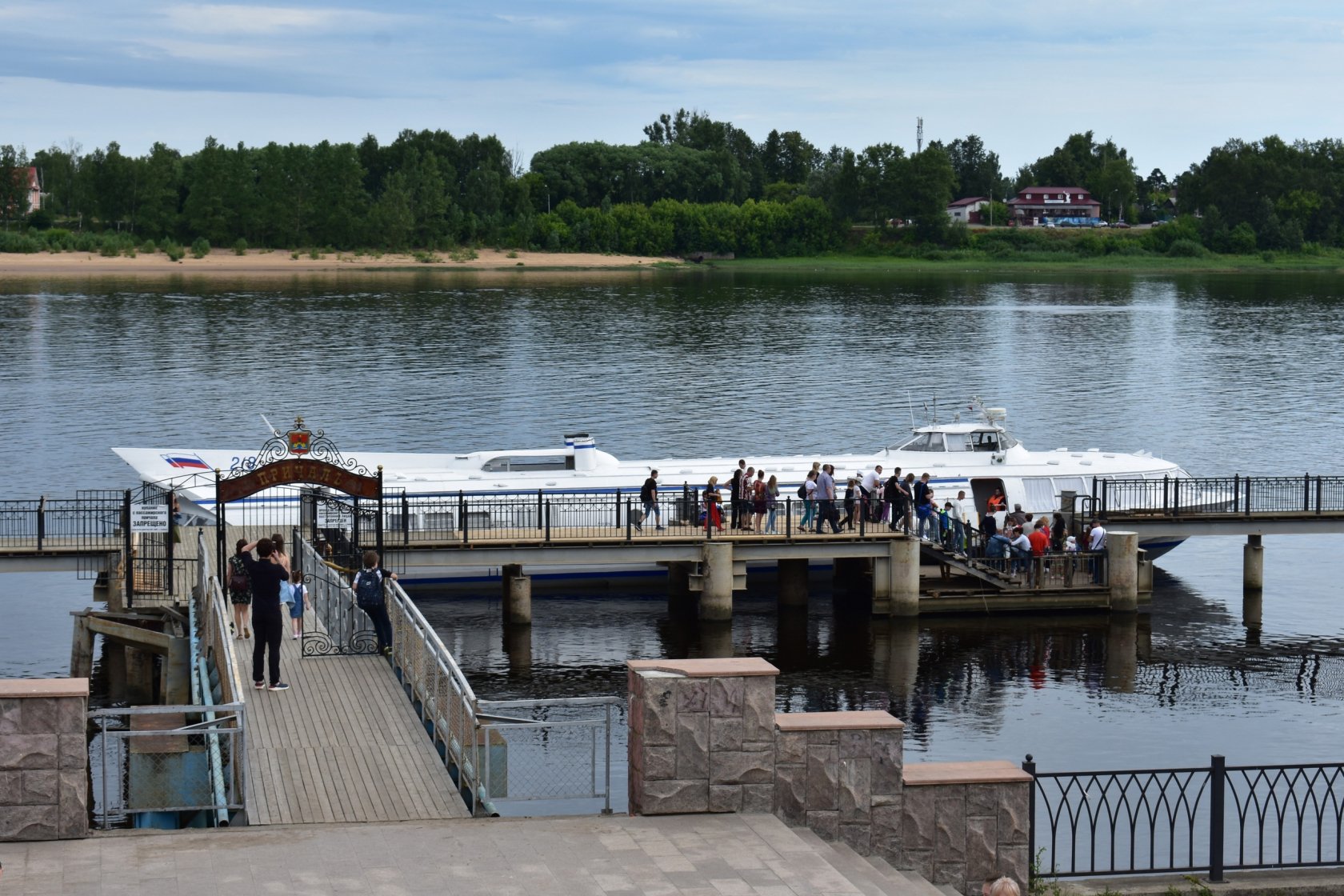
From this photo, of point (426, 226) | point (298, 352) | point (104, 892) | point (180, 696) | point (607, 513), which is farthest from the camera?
point (426, 226)

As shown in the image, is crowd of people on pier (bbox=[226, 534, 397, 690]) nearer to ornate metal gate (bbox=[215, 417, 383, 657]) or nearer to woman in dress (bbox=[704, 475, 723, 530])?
ornate metal gate (bbox=[215, 417, 383, 657])

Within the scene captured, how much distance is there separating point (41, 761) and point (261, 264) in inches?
7013

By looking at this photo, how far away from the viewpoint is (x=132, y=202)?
623ft

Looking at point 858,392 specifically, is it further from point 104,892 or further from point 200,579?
point 104,892

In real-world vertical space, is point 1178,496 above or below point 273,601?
below

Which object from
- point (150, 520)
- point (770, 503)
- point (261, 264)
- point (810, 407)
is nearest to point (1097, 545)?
point (770, 503)

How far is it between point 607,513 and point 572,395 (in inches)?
1904

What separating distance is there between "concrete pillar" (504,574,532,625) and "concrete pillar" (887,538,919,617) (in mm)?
7775

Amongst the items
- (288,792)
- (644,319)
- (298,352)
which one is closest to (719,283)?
(644,319)

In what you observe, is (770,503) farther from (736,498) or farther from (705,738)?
(705,738)

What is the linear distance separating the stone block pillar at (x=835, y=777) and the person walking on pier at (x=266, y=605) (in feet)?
25.3

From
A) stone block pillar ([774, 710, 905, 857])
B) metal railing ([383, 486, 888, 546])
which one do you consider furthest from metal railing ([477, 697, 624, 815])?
metal railing ([383, 486, 888, 546])

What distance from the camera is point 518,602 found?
38094 millimetres

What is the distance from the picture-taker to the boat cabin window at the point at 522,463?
43.3 metres
